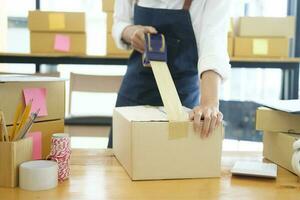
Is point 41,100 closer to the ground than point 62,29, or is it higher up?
closer to the ground

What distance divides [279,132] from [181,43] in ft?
1.39

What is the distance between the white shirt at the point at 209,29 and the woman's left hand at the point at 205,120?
0.18 meters

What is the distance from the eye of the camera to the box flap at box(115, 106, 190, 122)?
945mm

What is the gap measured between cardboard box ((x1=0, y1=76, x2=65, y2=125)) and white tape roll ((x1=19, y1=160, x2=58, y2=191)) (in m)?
0.16

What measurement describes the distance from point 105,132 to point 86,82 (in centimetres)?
36

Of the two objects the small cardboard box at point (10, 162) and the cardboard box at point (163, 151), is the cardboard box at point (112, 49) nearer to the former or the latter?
the cardboard box at point (163, 151)

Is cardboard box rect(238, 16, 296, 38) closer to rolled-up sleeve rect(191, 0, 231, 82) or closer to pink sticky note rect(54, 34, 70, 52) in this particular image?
pink sticky note rect(54, 34, 70, 52)

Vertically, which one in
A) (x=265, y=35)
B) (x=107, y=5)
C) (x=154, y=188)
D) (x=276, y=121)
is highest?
(x=107, y=5)

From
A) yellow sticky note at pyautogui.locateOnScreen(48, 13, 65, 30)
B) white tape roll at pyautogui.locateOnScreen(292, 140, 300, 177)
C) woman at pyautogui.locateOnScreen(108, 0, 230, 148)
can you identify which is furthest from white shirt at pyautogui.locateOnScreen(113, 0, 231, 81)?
yellow sticky note at pyautogui.locateOnScreen(48, 13, 65, 30)

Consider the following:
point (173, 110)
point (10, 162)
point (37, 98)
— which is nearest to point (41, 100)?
point (37, 98)

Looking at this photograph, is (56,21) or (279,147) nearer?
(279,147)

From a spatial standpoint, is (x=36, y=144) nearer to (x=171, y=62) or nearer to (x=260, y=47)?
(x=171, y=62)

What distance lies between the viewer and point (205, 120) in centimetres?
95

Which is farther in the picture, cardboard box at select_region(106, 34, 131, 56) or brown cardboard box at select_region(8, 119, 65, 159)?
cardboard box at select_region(106, 34, 131, 56)
